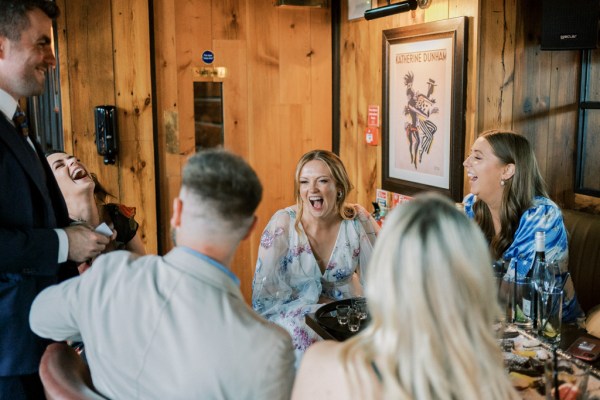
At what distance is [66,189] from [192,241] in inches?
60.2

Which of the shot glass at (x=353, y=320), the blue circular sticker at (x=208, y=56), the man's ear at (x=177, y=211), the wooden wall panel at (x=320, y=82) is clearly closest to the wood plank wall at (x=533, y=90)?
the shot glass at (x=353, y=320)

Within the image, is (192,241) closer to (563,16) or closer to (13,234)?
(13,234)

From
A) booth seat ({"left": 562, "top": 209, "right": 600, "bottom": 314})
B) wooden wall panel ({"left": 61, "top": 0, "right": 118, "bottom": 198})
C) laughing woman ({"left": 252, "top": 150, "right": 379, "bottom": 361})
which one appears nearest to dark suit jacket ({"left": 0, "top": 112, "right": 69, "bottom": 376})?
laughing woman ({"left": 252, "top": 150, "right": 379, "bottom": 361})

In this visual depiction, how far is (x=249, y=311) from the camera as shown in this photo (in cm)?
146

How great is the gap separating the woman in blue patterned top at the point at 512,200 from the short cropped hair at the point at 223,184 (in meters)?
1.71

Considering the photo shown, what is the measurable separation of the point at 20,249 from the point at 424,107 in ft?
8.30

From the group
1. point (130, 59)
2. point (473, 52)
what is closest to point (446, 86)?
point (473, 52)

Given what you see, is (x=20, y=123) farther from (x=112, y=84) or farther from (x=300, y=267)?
(x=112, y=84)

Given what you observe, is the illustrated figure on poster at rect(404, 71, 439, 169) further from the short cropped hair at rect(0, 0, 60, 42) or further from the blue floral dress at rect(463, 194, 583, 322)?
the short cropped hair at rect(0, 0, 60, 42)

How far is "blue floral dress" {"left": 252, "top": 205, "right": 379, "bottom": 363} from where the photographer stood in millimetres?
3074

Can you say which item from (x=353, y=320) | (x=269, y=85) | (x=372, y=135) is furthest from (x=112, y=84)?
(x=353, y=320)

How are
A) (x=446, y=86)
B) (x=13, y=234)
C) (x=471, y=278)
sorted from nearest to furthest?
(x=471, y=278) < (x=13, y=234) < (x=446, y=86)

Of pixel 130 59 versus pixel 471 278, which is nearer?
pixel 471 278

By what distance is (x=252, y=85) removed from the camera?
4.54 m
